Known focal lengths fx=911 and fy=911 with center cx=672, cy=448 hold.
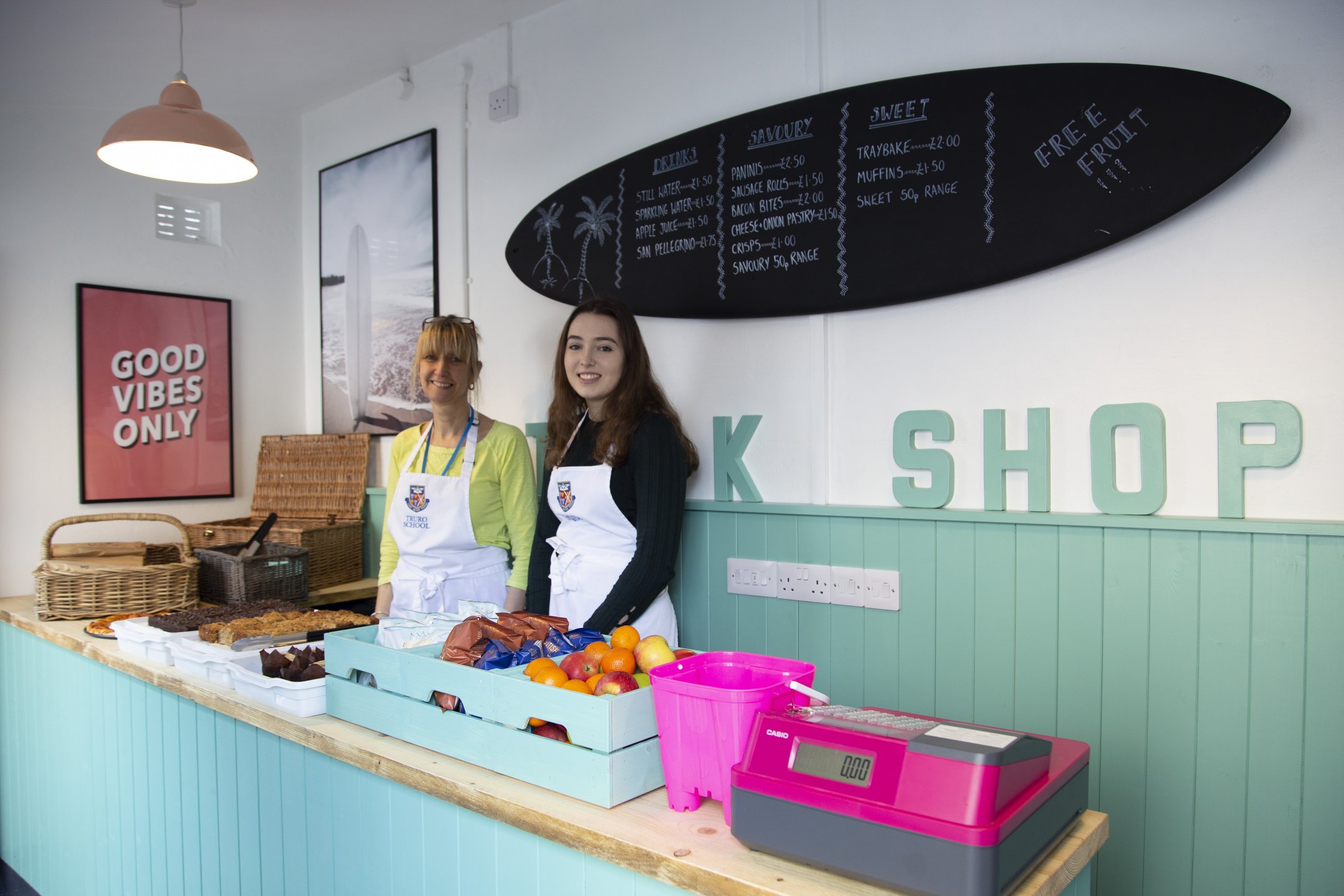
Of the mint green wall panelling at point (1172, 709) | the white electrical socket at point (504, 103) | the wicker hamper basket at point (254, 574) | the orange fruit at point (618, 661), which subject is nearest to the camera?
the orange fruit at point (618, 661)

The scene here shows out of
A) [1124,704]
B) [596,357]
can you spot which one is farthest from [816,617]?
[596,357]

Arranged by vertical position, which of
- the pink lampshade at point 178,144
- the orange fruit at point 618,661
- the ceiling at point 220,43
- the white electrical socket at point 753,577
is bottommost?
the white electrical socket at point 753,577

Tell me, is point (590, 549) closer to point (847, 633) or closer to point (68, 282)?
point (847, 633)

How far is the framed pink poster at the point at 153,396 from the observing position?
3576mm

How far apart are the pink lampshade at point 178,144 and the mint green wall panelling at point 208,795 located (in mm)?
1531

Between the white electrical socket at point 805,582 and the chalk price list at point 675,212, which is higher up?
the chalk price list at point 675,212

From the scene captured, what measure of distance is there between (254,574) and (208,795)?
3.53 ft

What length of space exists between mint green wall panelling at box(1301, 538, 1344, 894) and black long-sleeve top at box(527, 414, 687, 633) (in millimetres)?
1359

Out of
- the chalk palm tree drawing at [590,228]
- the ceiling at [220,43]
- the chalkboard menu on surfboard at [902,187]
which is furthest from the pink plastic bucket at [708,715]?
the ceiling at [220,43]

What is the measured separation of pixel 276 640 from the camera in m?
2.18

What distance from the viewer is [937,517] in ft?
7.33

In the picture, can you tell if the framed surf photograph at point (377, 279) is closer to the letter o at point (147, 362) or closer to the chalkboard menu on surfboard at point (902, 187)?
the letter o at point (147, 362)

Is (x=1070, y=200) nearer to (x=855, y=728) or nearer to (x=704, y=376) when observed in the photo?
(x=704, y=376)

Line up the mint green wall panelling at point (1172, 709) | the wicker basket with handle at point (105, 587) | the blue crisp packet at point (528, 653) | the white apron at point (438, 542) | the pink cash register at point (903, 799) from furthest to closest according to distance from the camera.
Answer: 1. the wicker basket with handle at point (105, 587)
2. the white apron at point (438, 542)
3. the mint green wall panelling at point (1172, 709)
4. the blue crisp packet at point (528, 653)
5. the pink cash register at point (903, 799)
